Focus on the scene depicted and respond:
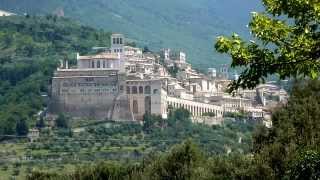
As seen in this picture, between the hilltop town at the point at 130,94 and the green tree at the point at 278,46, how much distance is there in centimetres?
10715

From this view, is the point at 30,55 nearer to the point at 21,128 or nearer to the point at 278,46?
the point at 21,128

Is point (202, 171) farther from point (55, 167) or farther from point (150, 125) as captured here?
point (150, 125)

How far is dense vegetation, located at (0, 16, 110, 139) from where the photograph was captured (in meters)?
128

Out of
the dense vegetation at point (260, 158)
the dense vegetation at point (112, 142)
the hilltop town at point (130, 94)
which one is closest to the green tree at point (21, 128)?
the dense vegetation at point (112, 142)

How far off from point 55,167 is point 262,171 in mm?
66528

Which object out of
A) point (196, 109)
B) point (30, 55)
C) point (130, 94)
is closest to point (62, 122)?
point (130, 94)

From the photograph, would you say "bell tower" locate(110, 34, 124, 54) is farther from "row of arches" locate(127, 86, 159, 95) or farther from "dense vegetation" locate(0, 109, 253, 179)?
"dense vegetation" locate(0, 109, 253, 179)

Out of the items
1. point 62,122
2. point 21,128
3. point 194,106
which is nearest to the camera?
point 62,122

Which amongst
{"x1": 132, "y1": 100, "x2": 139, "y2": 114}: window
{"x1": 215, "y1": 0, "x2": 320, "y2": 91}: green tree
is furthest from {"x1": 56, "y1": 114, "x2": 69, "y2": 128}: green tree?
{"x1": 215, "y1": 0, "x2": 320, "y2": 91}: green tree

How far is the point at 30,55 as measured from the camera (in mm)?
162750

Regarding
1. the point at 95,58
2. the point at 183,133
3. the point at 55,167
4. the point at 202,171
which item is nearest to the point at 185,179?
the point at 202,171

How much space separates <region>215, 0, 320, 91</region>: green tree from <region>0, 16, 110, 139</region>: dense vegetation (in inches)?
4261

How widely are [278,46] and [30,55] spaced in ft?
495

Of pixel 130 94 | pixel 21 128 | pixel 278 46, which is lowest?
pixel 21 128
